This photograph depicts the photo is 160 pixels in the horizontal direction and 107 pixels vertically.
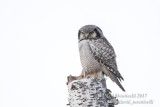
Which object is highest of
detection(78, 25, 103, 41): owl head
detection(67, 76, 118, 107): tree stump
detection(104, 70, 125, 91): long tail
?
detection(78, 25, 103, 41): owl head

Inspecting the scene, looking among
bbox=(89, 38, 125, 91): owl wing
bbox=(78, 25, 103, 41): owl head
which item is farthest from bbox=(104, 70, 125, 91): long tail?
bbox=(78, 25, 103, 41): owl head

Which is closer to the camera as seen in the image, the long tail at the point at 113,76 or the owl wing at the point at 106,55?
the long tail at the point at 113,76

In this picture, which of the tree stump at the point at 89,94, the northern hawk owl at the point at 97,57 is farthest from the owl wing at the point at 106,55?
the tree stump at the point at 89,94

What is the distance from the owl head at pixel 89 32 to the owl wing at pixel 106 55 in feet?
0.64

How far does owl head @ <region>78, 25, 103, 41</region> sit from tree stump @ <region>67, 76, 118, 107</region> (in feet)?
12.5

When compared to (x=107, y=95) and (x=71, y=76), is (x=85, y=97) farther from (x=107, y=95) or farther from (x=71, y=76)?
(x=71, y=76)

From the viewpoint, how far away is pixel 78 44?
8500 mm

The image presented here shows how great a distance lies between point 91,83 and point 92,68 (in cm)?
341

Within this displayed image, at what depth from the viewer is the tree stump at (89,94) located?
4.52 m

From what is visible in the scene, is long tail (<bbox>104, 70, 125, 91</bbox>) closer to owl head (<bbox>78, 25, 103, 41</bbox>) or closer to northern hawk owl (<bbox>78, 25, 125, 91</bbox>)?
northern hawk owl (<bbox>78, 25, 125, 91</bbox>)

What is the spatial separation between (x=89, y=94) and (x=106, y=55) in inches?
148

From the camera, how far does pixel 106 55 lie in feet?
27.1

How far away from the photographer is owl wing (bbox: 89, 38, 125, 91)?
7970 millimetres

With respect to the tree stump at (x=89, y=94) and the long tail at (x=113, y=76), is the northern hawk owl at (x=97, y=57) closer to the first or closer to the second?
the long tail at (x=113, y=76)
